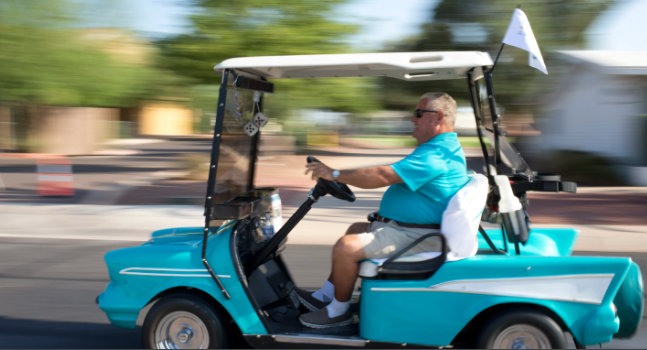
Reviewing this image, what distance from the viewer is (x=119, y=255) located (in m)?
3.32

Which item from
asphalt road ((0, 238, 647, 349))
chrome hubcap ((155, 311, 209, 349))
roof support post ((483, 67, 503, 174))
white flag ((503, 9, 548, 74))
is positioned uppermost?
white flag ((503, 9, 548, 74))

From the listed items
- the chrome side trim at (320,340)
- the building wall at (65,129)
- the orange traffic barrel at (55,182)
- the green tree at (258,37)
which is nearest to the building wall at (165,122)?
the building wall at (65,129)

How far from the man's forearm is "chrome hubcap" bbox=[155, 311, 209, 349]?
3.87 ft

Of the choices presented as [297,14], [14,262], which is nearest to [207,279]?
[14,262]

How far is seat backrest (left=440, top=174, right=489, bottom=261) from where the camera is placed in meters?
3.00

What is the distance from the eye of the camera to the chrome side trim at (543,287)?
283 centimetres

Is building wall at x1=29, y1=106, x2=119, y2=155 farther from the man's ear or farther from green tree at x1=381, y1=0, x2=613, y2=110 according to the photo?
the man's ear

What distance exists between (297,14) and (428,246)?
9640 millimetres

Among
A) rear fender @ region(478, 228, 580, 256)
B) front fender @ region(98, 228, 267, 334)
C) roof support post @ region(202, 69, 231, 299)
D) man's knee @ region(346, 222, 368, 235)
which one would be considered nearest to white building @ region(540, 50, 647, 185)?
rear fender @ region(478, 228, 580, 256)

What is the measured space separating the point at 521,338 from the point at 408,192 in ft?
3.16

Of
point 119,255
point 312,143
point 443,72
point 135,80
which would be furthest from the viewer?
point 312,143

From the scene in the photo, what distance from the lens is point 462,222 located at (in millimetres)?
3008

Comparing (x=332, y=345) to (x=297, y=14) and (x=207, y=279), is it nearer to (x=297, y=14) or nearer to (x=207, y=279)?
(x=207, y=279)

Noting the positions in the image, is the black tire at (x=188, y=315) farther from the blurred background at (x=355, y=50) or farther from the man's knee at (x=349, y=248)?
the blurred background at (x=355, y=50)
